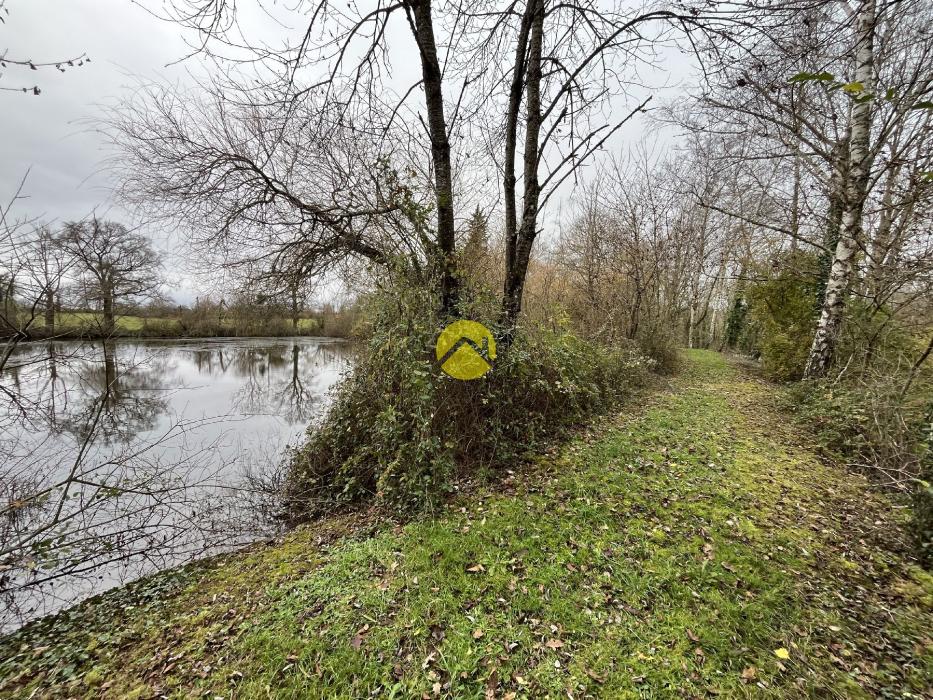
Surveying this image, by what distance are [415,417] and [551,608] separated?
6.80 ft

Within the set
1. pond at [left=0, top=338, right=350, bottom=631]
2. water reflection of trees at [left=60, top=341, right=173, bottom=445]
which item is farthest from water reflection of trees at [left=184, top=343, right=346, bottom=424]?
water reflection of trees at [left=60, top=341, right=173, bottom=445]

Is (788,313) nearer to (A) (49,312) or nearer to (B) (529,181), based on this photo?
(B) (529,181)

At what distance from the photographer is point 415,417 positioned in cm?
374

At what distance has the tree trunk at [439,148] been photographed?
13.0ft

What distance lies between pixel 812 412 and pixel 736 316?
13811 millimetres

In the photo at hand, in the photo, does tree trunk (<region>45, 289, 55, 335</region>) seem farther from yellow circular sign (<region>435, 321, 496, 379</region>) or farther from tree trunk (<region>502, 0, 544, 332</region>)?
tree trunk (<region>502, 0, 544, 332</region>)

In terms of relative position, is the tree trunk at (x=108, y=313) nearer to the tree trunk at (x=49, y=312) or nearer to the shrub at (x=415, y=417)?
the tree trunk at (x=49, y=312)

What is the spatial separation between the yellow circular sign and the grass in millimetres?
1343

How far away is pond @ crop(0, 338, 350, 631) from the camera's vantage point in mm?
3258

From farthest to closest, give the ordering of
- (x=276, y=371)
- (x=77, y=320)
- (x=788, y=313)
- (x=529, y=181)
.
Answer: (x=276, y=371)
(x=788, y=313)
(x=529, y=181)
(x=77, y=320)

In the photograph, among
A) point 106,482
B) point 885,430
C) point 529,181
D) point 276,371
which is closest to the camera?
point 885,430

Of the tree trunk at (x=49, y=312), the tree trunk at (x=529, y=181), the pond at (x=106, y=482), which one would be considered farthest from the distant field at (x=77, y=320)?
the tree trunk at (x=529, y=181)

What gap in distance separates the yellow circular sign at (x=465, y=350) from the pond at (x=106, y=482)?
2.07 metres

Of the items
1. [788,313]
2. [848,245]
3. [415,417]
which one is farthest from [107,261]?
[788,313]
